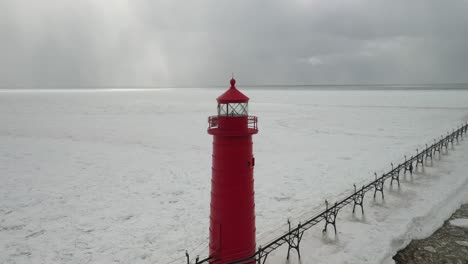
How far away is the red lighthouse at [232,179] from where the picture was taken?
7.15m

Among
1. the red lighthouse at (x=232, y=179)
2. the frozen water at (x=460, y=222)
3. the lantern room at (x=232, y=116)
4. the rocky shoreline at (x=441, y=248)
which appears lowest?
the rocky shoreline at (x=441, y=248)

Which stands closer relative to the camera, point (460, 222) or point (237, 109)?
point (237, 109)

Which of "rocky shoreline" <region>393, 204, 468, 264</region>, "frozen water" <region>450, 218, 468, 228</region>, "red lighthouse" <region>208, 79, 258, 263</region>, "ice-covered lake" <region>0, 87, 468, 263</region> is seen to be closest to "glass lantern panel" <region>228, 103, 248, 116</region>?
"red lighthouse" <region>208, 79, 258, 263</region>

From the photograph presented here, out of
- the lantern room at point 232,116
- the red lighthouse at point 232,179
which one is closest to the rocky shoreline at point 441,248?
the red lighthouse at point 232,179

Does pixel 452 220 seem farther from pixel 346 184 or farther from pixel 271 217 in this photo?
pixel 271 217

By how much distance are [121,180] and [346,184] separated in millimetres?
13278

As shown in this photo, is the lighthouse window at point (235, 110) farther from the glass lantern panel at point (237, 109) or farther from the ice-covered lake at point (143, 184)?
the ice-covered lake at point (143, 184)

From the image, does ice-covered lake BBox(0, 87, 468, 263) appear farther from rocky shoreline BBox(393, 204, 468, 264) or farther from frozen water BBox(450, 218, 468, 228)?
frozen water BBox(450, 218, 468, 228)

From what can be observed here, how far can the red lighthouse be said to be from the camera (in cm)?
715

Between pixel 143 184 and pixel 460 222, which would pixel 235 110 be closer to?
pixel 460 222

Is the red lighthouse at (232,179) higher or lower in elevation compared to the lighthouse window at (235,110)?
lower

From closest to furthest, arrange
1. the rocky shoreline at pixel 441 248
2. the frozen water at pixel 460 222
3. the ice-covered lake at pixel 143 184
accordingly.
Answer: the rocky shoreline at pixel 441 248
the ice-covered lake at pixel 143 184
the frozen water at pixel 460 222

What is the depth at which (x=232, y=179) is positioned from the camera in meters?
7.34

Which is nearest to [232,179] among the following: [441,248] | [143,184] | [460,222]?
[441,248]
